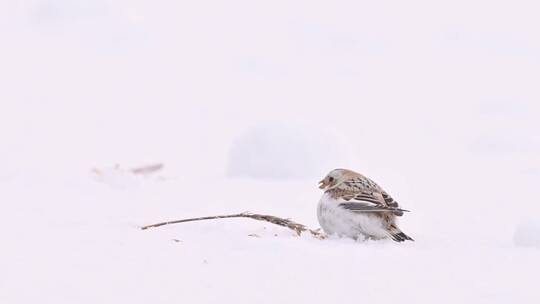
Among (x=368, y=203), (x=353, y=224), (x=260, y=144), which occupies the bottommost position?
(x=353, y=224)

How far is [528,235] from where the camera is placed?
15.1 ft

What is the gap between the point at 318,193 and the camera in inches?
304

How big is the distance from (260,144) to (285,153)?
33 cm

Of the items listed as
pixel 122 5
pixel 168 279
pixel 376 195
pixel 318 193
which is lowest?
pixel 168 279

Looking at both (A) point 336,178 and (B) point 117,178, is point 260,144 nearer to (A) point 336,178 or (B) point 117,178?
(B) point 117,178

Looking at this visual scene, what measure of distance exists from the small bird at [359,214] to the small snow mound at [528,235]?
59 cm

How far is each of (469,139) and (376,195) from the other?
675cm

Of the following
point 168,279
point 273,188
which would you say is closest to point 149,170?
point 273,188

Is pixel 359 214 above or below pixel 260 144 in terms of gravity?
A: below

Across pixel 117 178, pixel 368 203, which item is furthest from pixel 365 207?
pixel 117 178

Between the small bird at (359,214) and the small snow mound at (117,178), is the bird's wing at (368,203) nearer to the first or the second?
the small bird at (359,214)

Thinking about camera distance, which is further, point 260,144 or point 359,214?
point 260,144

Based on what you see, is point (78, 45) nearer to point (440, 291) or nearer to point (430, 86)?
point (430, 86)

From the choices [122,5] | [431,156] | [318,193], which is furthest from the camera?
[122,5]
